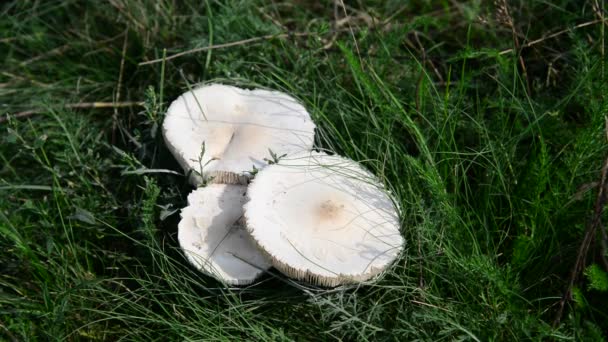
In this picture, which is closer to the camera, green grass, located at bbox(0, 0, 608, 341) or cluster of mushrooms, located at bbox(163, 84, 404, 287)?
cluster of mushrooms, located at bbox(163, 84, 404, 287)

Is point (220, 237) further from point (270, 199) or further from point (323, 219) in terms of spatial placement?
point (323, 219)

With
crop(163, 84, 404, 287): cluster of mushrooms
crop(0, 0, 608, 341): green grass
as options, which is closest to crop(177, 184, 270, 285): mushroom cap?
crop(163, 84, 404, 287): cluster of mushrooms

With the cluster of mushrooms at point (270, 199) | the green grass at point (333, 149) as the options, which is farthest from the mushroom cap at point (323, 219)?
the green grass at point (333, 149)

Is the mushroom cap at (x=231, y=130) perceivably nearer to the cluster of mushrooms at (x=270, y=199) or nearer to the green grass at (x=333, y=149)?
the cluster of mushrooms at (x=270, y=199)

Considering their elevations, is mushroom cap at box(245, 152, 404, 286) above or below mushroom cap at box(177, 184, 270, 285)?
above

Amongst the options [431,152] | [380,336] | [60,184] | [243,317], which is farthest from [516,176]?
[60,184]

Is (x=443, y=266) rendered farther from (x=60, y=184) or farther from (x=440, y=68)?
(x=60, y=184)

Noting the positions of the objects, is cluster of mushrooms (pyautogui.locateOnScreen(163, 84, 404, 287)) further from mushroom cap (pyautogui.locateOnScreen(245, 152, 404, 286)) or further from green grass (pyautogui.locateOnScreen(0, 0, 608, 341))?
green grass (pyautogui.locateOnScreen(0, 0, 608, 341))
